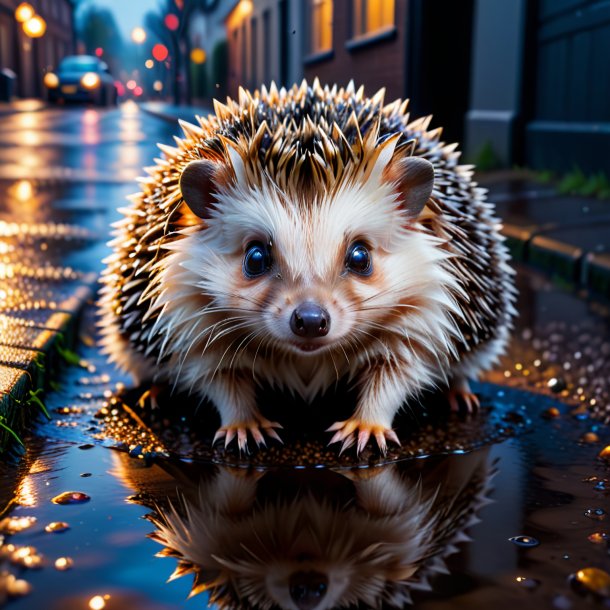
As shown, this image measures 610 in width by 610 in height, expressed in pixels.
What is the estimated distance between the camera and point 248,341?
2.57 m

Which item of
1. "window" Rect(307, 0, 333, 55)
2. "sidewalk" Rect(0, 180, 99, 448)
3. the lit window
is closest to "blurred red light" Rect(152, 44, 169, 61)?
"sidewalk" Rect(0, 180, 99, 448)

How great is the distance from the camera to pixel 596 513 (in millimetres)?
2223

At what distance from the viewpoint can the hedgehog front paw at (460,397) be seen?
10.1 ft

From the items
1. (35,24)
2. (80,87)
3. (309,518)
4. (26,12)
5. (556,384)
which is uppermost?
(26,12)

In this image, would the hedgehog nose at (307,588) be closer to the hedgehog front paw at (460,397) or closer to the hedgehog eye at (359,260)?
the hedgehog eye at (359,260)

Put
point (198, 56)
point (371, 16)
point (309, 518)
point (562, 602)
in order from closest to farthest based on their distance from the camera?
point (562, 602), point (309, 518), point (198, 56), point (371, 16)

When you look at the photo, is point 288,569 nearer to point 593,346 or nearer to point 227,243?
point 227,243

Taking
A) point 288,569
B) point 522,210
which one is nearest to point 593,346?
point 288,569

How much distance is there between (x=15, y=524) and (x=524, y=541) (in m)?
1.17

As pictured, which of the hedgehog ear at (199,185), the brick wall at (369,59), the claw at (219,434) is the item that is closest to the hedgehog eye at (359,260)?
the hedgehog ear at (199,185)

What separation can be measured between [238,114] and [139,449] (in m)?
1.08

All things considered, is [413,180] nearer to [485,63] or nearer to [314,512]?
[314,512]

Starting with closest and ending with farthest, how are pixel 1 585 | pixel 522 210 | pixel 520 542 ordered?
pixel 1 585 → pixel 520 542 → pixel 522 210

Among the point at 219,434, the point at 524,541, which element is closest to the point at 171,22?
the point at 219,434
